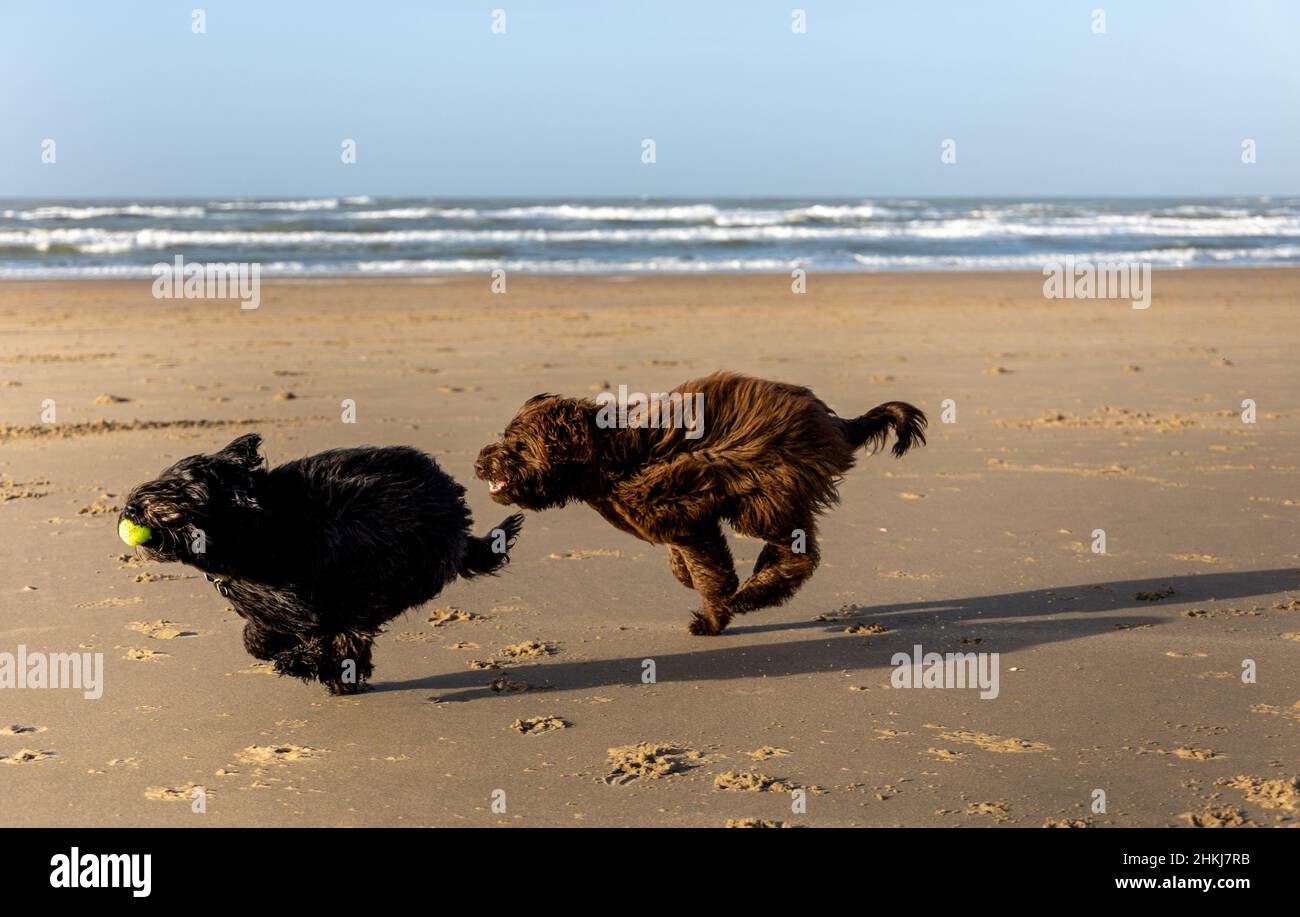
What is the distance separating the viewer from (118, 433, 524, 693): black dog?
4.47 m

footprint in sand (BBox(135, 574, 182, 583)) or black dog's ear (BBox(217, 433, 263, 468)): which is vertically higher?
black dog's ear (BBox(217, 433, 263, 468))

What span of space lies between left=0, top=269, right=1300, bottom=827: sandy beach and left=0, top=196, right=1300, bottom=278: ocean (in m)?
17.7

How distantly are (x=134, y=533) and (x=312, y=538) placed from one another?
26.2 inches

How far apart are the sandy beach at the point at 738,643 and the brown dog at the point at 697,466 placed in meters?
0.55

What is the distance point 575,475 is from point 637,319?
41.5ft

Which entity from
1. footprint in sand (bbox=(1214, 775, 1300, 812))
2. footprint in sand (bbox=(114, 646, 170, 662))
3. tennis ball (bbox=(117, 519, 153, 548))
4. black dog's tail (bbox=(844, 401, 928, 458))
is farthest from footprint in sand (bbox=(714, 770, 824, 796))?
footprint in sand (bbox=(114, 646, 170, 662))

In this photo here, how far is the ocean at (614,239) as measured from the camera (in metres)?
30.1

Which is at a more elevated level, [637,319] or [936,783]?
[637,319]

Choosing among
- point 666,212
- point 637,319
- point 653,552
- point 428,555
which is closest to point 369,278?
point 637,319

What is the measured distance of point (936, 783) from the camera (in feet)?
14.1

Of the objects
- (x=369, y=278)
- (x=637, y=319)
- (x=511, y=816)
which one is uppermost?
(x=369, y=278)

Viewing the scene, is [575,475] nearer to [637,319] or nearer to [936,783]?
[936,783]

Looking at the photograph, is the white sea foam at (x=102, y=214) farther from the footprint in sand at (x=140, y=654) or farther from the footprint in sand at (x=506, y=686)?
the footprint in sand at (x=506, y=686)

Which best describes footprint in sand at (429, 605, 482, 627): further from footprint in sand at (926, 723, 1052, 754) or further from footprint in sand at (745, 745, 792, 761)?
footprint in sand at (926, 723, 1052, 754)
